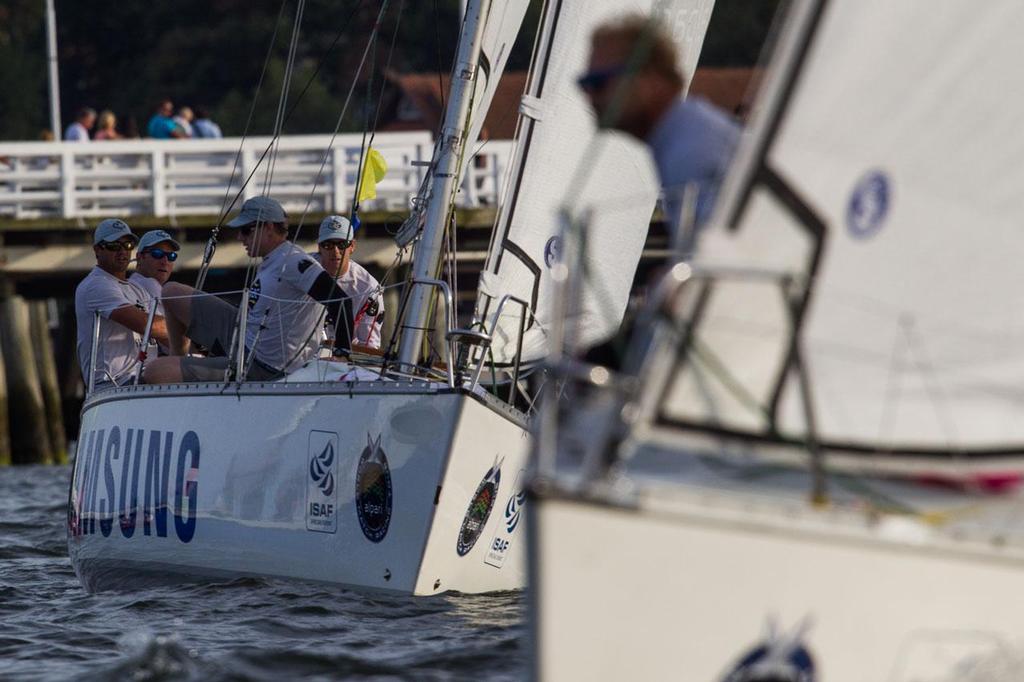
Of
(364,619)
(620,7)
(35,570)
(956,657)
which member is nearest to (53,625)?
(364,619)

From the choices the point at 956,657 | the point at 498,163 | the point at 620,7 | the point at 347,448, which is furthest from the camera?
the point at 498,163

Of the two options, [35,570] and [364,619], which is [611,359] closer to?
[364,619]

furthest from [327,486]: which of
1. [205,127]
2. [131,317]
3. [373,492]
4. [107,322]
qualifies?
[205,127]

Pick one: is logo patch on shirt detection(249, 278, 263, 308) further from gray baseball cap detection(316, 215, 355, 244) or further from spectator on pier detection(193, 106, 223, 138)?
spectator on pier detection(193, 106, 223, 138)

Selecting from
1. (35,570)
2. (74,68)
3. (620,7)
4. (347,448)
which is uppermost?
(74,68)

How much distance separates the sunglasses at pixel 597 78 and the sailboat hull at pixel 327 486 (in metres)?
2.56

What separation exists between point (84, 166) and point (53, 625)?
12.9 meters

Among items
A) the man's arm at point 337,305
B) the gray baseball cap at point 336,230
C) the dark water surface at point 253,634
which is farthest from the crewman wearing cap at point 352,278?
the dark water surface at point 253,634

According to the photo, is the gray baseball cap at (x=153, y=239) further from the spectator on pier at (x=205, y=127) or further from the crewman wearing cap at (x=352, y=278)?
the spectator on pier at (x=205, y=127)

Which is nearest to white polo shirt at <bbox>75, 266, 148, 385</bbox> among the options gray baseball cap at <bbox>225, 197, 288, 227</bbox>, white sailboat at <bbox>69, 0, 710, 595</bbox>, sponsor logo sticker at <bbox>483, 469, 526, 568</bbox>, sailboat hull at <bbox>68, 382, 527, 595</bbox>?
white sailboat at <bbox>69, 0, 710, 595</bbox>

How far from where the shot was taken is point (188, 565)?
293 inches

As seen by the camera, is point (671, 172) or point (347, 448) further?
point (347, 448)

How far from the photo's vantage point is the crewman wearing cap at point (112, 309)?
816cm

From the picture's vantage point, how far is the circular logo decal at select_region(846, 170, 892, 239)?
3.92m
